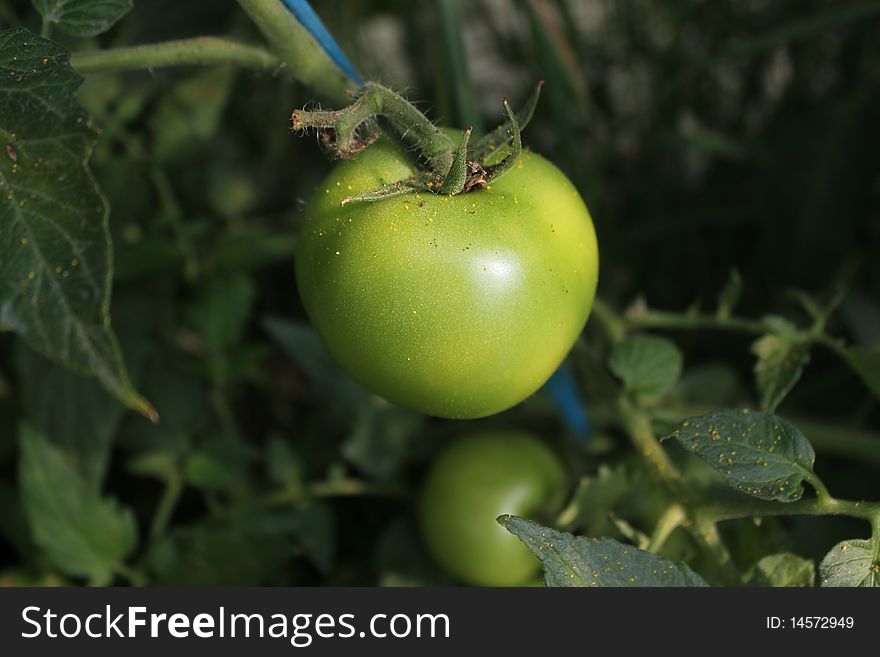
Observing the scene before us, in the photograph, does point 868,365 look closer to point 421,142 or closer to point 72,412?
point 421,142

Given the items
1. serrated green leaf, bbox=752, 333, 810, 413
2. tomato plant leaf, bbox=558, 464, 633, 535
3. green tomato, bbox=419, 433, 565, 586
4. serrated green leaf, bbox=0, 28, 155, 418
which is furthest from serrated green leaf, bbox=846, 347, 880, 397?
serrated green leaf, bbox=0, 28, 155, 418

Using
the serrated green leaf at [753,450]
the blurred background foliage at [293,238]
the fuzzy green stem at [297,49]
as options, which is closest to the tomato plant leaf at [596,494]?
the blurred background foliage at [293,238]

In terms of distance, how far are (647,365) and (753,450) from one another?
0.10m

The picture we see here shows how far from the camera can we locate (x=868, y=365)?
1.43 feet

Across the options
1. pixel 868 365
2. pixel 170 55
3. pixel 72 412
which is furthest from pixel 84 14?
pixel 868 365

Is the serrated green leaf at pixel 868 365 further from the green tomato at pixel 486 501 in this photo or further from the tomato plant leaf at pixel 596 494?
the green tomato at pixel 486 501

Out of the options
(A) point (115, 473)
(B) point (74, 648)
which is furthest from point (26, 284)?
(A) point (115, 473)

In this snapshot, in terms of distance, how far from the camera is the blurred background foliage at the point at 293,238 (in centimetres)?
58

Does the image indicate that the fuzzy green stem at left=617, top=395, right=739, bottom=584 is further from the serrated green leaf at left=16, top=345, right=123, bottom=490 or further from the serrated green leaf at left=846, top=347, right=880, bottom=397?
the serrated green leaf at left=16, top=345, right=123, bottom=490

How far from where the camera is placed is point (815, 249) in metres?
0.73

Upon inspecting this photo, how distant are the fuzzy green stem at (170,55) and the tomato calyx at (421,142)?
0.23 ft

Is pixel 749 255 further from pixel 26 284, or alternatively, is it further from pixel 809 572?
pixel 26 284

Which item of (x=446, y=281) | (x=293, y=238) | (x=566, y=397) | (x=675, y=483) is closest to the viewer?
(x=446, y=281)

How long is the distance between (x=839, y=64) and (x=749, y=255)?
20 centimetres
